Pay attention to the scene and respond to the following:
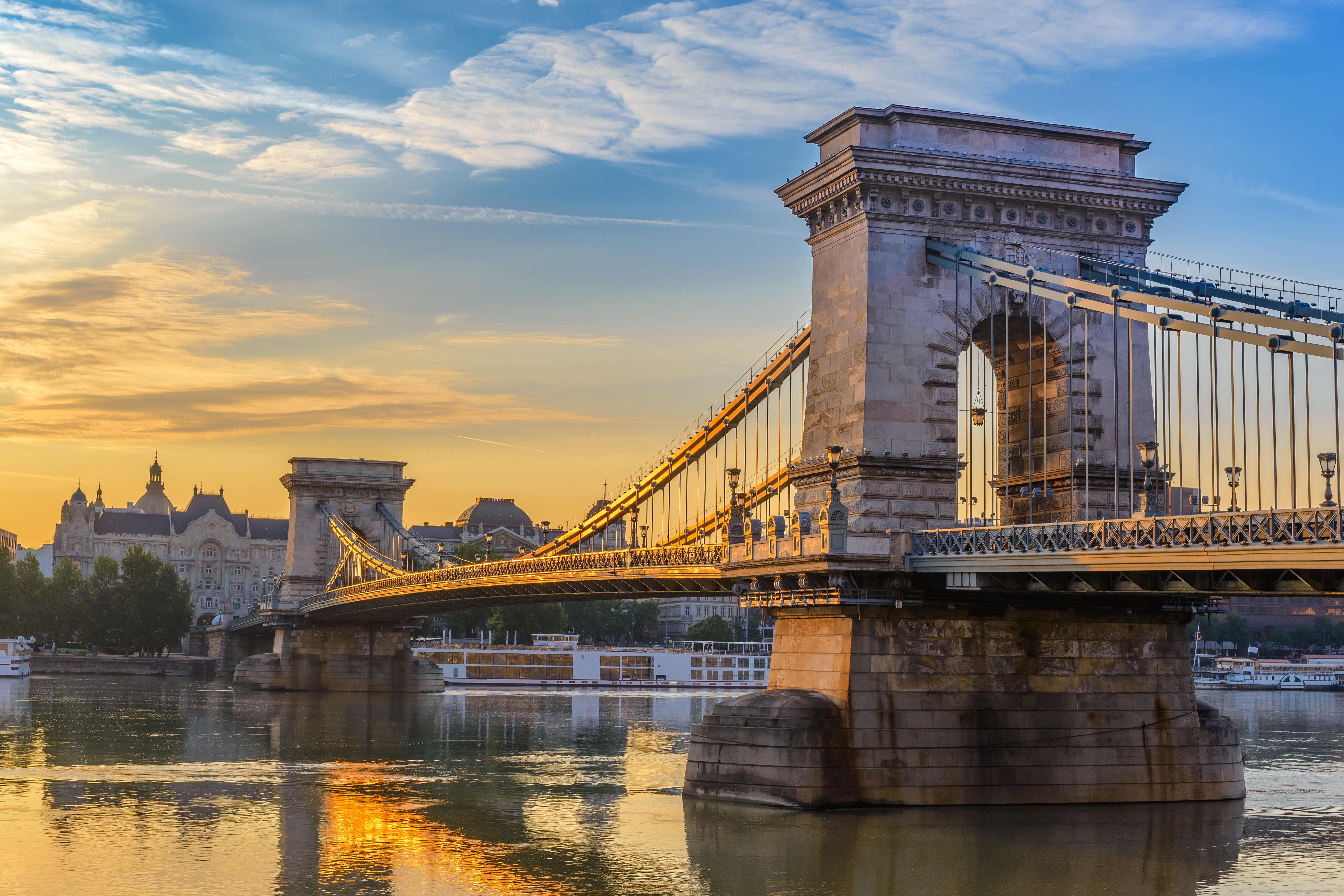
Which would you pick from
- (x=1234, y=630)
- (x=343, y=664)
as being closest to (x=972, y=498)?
(x=343, y=664)

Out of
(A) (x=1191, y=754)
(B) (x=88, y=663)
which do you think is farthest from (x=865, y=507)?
(B) (x=88, y=663)

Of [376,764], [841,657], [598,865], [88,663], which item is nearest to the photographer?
[598,865]

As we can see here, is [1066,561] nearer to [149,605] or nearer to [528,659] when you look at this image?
[528,659]

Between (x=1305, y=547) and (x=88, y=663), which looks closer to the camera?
(x=1305, y=547)

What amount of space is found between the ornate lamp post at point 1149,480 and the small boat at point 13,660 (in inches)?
3715

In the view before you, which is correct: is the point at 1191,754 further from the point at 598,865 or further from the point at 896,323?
A: the point at 598,865

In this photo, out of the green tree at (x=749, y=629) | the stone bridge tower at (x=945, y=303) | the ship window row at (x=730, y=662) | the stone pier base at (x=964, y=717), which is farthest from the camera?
the green tree at (x=749, y=629)

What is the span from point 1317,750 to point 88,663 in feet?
320

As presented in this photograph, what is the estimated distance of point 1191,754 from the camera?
118 feet

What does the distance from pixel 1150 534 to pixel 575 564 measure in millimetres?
28247

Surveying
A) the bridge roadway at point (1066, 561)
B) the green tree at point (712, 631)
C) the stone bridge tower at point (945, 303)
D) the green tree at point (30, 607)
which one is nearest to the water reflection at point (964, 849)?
the bridge roadway at point (1066, 561)

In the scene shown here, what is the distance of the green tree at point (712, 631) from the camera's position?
171375 mm

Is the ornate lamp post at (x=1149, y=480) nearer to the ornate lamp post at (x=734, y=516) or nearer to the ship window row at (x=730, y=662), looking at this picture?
the ornate lamp post at (x=734, y=516)

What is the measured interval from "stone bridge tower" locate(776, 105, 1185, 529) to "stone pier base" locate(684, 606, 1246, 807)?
2751mm
